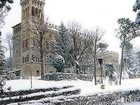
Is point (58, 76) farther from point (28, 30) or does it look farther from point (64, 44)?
point (28, 30)

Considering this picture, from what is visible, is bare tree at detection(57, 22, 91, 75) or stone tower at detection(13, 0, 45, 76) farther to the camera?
stone tower at detection(13, 0, 45, 76)

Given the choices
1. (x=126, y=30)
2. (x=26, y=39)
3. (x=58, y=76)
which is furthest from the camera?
(x=26, y=39)

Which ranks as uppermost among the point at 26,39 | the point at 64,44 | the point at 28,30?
the point at 28,30

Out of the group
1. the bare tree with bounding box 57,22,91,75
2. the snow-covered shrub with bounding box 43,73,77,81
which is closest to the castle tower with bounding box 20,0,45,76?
the bare tree with bounding box 57,22,91,75

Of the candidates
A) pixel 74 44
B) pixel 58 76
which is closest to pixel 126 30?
pixel 74 44

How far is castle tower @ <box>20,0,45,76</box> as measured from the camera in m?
73.3

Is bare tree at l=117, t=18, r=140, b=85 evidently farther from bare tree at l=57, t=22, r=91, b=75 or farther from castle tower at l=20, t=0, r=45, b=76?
castle tower at l=20, t=0, r=45, b=76

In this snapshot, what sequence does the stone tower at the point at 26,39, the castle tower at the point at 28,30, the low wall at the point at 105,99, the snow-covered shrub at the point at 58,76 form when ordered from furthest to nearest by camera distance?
the stone tower at the point at 26,39 → the castle tower at the point at 28,30 → the snow-covered shrub at the point at 58,76 → the low wall at the point at 105,99

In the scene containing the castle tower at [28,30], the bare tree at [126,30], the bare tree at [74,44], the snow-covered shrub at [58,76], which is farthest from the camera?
the castle tower at [28,30]

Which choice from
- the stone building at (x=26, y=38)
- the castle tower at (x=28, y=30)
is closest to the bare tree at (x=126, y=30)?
the stone building at (x=26, y=38)

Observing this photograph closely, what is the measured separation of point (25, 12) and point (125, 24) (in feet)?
120

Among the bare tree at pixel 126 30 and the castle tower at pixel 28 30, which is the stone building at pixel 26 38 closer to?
the castle tower at pixel 28 30

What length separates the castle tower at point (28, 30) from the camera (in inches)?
2886

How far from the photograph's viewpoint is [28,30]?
250 ft
